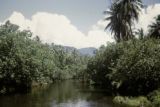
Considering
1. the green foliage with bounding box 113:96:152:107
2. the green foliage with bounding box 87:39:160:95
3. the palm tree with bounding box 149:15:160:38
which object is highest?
the palm tree with bounding box 149:15:160:38

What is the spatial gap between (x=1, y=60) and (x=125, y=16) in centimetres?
2582

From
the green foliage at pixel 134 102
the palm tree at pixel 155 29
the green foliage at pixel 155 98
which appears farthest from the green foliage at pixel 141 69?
the palm tree at pixel 155 29

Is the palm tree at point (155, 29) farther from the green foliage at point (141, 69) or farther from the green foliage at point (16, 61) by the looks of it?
the green foliage at point (16, 61)

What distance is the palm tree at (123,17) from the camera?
6109cm

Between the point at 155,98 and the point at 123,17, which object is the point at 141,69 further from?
the point at 123,17

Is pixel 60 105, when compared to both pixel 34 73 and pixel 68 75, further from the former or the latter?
pixel 68 75

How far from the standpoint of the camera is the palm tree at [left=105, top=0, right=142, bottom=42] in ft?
200

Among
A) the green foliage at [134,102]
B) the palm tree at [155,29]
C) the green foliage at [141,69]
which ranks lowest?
the green foliage at [134,102]

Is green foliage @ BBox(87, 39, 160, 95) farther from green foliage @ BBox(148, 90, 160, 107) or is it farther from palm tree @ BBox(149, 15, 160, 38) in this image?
palm tree @ BBox(149, 15, 160, 38)

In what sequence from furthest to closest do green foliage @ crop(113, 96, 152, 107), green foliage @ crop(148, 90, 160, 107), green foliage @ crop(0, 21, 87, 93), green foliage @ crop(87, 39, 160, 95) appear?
green foliage @ crop(0, 21, 87, 93)
green foliage @ crop(87, 39, 160, 95)
green foliage @ crop(113, 96, 152, 107)
green foliage @ crop(148, 90, 160, 107)

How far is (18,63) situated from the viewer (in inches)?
2366

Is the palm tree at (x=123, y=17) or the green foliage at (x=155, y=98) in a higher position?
the palm tree at (x=123, y=17)

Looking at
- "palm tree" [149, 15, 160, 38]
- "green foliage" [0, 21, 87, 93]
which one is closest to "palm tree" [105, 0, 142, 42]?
"palm tree" [149, 15, 160, 38]

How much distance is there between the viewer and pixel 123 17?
62656 mm
